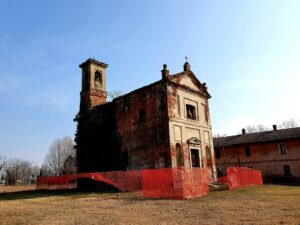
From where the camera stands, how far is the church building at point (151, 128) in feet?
72.0

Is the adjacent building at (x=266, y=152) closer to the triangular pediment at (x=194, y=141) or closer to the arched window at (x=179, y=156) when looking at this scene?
the triangular pediment at (x=194, y=141)

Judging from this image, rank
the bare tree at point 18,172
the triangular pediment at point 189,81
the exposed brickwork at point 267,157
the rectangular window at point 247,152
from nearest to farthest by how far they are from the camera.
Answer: the triangular pediment at point 189,81 → the exposed brickwork at point 267,157 → the rectangular window at point 247,152 → the bare tree at point 18,172

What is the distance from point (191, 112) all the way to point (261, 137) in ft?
62.3

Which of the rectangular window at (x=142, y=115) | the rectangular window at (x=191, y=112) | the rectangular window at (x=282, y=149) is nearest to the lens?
the rectangular window at (x=142, y=115)

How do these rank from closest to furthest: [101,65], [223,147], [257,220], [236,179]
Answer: [257,220] < [236,179] < [101,65] < [223,147]

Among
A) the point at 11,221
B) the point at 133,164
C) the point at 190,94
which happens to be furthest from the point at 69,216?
the point at 190,94

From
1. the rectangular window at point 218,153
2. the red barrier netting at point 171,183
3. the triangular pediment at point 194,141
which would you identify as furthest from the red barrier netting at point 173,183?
the rectangular window at point 218,153

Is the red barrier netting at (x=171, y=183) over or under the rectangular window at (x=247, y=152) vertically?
under

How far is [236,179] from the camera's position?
22.2 meters

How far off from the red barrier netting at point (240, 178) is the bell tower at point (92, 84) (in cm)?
1550

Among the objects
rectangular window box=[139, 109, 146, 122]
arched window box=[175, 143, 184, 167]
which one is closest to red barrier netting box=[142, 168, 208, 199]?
arched window box=[175, 143, 184, 167]

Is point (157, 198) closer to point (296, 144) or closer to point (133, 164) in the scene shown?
point (133, 164)

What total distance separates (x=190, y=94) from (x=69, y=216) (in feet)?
56.8

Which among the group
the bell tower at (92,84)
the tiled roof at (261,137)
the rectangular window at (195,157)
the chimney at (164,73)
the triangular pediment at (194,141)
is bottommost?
the rectangular window at (195,157)
